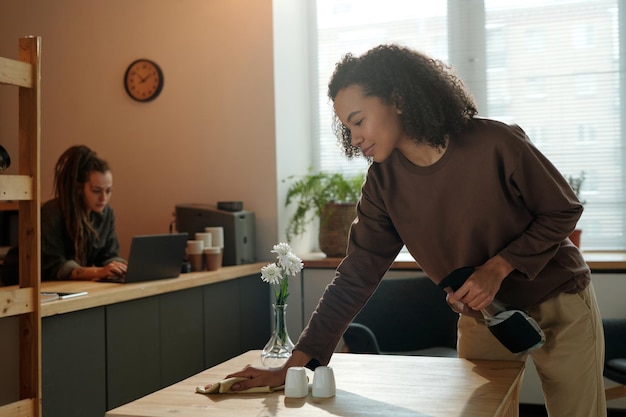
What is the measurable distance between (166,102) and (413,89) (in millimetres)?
2852

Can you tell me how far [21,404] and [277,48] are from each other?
251 cm

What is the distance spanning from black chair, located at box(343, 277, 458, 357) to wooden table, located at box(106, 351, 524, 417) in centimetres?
159

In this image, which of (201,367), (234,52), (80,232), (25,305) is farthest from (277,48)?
(25,305)

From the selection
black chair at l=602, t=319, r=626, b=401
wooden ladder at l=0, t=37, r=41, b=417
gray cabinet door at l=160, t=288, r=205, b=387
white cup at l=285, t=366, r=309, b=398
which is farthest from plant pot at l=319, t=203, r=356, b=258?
white cup at l=285, t=366, r=309, b=398

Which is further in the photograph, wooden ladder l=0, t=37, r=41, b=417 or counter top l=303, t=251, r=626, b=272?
counter top l=303, t=251, r=626, b=272

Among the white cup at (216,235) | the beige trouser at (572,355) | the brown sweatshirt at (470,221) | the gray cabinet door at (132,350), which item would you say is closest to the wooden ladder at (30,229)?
the gray cabinet door at (132,350)

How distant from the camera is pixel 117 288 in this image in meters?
3.16

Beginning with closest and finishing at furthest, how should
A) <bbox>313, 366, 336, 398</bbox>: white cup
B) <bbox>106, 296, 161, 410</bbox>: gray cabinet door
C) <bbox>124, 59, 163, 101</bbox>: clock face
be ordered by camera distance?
<bbox>313, 366, 336, 398</bbox>: white cup → <bbox>106, 296, 161, 410</bbox>: gray cabinet door → <bbox>124, 59, 163, 101</bbox>: clock face

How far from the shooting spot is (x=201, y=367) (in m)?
3.68

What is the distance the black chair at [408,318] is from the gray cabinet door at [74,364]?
1.28 meters

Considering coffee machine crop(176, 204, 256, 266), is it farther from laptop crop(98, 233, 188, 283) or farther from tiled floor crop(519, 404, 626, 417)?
tiled floor crop(519, 404, 626, 417)

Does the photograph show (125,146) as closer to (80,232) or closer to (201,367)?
(80,232)

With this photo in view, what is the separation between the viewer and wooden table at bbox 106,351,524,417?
5.40 feet

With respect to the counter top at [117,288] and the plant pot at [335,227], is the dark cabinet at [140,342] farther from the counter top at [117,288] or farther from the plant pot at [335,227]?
the plant pot at [335,227]
